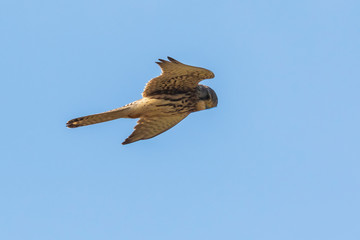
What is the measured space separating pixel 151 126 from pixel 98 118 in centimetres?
126

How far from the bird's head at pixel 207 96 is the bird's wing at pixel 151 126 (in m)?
0.44

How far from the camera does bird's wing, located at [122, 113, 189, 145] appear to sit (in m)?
12.4

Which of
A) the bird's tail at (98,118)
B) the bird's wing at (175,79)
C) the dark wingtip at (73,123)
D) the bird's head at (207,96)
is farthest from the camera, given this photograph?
the bird's head at (207,96)

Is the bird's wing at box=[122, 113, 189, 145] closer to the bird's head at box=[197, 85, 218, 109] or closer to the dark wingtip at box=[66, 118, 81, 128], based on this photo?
the bird's head at box=[197, 85, 218, 109]

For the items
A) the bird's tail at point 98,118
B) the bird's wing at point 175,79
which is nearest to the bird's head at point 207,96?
the bird's wing at point 175,79

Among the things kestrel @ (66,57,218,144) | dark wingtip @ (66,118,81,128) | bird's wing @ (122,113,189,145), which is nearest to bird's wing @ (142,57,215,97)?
kestrel @ (66,57,218,144)

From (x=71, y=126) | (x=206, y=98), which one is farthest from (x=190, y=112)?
(x=71, y=126)

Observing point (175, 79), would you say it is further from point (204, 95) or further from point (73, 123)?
point (73, 123)

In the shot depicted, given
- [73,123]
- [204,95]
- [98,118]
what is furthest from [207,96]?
[73,123]

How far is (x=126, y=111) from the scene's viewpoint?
464 inches

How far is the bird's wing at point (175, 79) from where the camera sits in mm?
11336

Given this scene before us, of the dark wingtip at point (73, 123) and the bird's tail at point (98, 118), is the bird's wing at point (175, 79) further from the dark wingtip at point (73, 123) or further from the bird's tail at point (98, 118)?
the dark wingtip at point (73, 123)

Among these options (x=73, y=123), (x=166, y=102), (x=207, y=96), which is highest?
(x=207, y=96)

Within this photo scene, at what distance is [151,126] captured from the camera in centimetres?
1246
